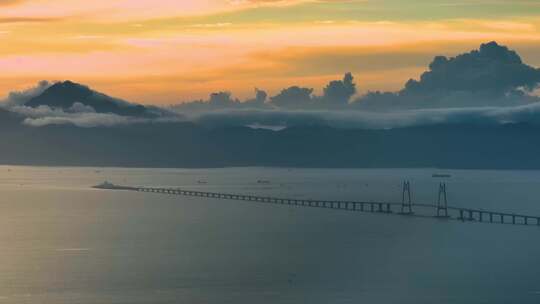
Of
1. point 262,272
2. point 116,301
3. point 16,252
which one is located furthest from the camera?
point 16,252

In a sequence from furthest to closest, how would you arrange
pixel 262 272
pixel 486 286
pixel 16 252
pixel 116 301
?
pixel 16 252 → pixel 262 272 → pixel 486 286 → pixel 116 301

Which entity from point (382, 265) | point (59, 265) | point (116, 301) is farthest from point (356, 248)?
point (116, 301)

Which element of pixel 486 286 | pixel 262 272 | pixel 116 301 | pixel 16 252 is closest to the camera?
pixel 116 301

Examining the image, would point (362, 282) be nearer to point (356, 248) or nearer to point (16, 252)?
point (356, 248)

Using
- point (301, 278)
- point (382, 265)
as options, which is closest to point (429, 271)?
point (382, 265)

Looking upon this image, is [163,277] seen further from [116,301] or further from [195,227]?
[195,227]

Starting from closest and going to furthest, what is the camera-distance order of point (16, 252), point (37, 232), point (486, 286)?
point (486, 286), point (16, 252), point (37, 232)

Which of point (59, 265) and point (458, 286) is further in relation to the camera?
point (59, 265)

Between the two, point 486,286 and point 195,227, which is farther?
point 195,227
